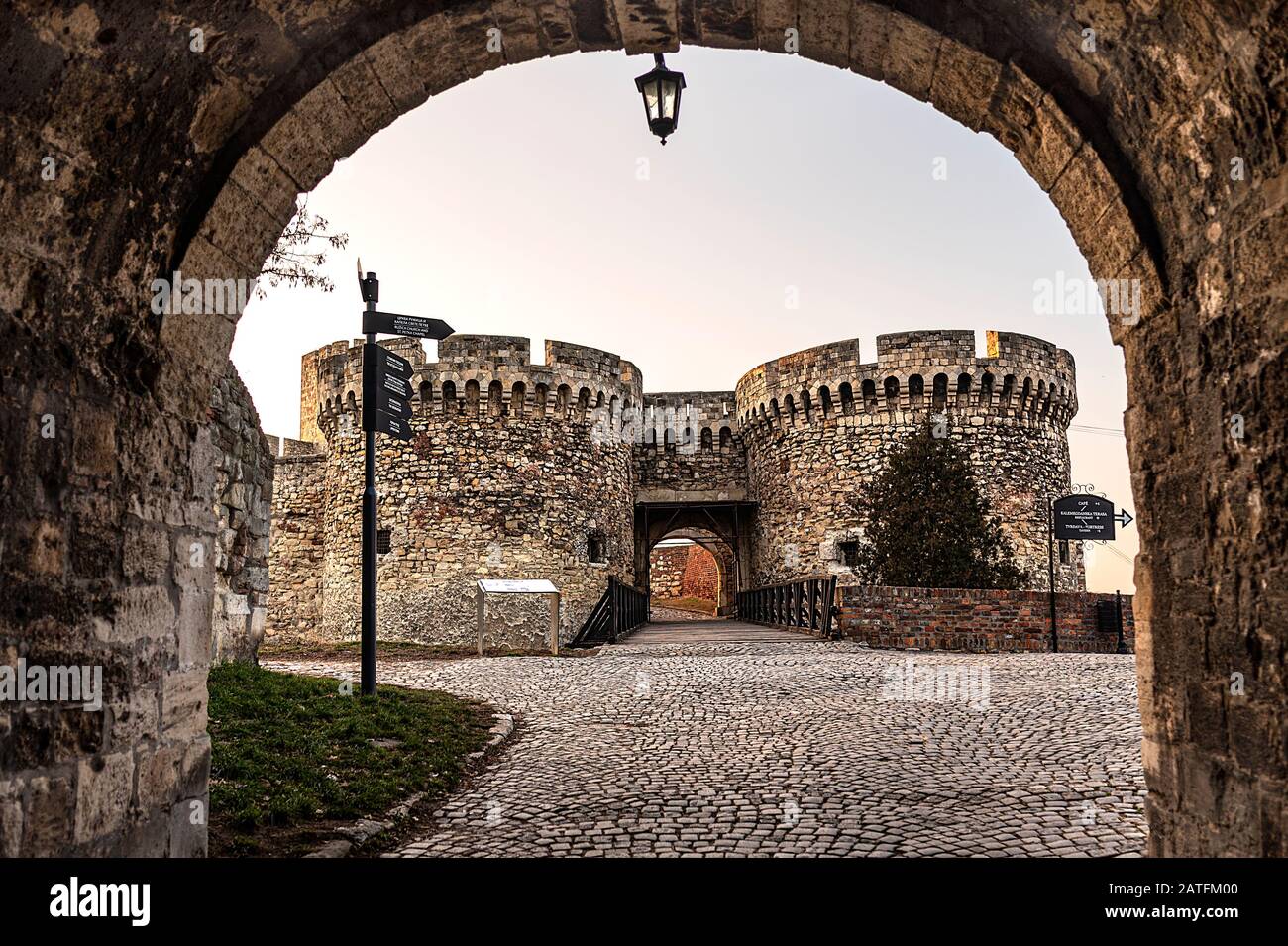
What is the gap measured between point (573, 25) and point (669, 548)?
34003mm

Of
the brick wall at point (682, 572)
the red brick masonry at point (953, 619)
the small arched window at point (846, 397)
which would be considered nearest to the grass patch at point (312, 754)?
the red brick masonry at point (953, 619)

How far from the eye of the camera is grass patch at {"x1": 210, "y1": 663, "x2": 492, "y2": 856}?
12.3 ft

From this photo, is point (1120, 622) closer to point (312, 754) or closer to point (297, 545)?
point (312, 754)

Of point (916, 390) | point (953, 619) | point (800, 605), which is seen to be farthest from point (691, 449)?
point (953, 619)

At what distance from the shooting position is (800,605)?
15664 millimetres

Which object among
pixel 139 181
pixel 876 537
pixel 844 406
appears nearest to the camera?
pixel 139 181

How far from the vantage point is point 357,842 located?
356 cm

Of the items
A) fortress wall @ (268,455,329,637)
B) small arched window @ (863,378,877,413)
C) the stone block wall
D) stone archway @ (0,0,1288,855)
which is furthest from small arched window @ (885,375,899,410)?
stone archway @ (0,0,1288,855)

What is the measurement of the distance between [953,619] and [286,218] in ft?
37.2

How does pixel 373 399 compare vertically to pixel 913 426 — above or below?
below

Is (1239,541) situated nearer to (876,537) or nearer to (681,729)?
(681,729)

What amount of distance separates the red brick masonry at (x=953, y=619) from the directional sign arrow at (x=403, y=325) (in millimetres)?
7687

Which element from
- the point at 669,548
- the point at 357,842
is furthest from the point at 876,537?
the point at 669,548

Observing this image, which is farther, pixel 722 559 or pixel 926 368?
pixel 722 559
